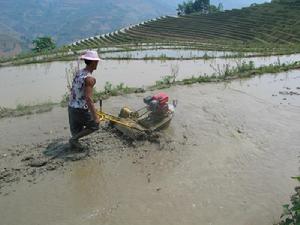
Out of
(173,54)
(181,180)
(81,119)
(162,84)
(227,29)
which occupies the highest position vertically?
(227,29)

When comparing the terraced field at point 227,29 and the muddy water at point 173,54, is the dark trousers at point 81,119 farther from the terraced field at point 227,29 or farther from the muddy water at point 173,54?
the terraced field at point 227,29

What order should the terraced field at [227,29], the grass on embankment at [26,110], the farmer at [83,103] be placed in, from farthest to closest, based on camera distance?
the terraced field at [227,29] → the grass on embankment at [26,110] → the farmer at [83,103]

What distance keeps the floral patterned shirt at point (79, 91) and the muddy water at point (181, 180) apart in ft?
2.85

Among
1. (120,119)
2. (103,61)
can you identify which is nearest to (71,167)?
(120,119)

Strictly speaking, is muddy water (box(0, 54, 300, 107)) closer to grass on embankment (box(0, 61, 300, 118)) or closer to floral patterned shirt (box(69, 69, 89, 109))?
grass on embankment (box(0, 61, 300, 118))

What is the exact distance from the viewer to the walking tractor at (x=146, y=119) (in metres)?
7.00

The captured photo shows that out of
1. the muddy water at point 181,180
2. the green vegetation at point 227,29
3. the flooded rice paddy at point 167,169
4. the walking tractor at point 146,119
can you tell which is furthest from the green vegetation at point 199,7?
the walking tractor at point 146,119

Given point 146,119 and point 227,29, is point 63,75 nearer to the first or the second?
point 146,119

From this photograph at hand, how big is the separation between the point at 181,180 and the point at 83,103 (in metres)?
1.92

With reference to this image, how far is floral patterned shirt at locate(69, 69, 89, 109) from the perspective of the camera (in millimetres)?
6195

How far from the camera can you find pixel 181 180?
576 centimetres

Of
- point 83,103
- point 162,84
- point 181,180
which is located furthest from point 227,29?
point 181,180

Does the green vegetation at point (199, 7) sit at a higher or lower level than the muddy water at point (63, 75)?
higher

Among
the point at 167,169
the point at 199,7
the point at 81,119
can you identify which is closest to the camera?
the point at 167,169
